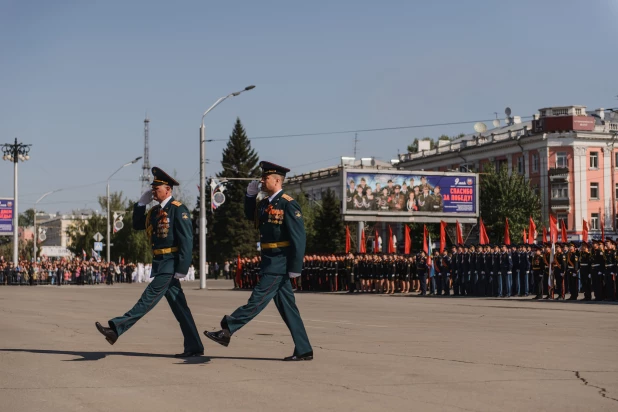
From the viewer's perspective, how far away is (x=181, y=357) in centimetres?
1037

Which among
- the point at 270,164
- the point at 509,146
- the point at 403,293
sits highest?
the point at 509,146

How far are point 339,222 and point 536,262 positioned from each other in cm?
5334

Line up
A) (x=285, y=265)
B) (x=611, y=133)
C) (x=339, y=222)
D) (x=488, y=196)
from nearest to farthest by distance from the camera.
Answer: (x=285, y=265)
(x=488, y=196)
(x=611, y=133)
(x=339, y=222)

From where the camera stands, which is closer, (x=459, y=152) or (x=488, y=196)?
(x=488, y=196)

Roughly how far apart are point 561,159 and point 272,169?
2749 inches

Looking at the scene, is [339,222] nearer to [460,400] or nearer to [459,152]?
[459,152]

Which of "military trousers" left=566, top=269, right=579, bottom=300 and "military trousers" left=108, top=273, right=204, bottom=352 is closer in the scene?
"military trousers" left=108, top=273, right=204, bottom=352

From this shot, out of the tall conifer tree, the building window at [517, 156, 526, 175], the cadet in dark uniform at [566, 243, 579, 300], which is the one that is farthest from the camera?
the tall conifer tree

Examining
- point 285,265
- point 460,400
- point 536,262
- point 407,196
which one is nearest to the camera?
point 460,400

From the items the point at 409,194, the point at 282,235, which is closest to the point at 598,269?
the point at 282,235

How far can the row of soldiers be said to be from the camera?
28.6 meters

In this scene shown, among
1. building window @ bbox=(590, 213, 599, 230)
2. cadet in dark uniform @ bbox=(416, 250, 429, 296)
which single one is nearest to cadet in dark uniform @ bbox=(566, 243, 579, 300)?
cadet in dark uniform @ bbox=(416, 250, 429, 296)

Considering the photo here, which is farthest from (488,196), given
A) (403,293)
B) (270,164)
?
(270,164)

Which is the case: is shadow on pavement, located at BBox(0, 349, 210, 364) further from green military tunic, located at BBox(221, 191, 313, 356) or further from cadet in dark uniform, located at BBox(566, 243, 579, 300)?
cadet in dark uniform, located at BBox(566, 243, 579, 300)
